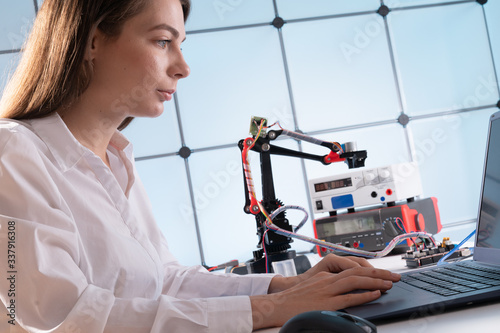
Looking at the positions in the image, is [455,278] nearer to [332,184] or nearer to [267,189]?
[267,189]

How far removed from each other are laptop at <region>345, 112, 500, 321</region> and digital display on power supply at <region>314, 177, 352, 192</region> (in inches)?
49.6

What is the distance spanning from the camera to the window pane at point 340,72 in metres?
3.73

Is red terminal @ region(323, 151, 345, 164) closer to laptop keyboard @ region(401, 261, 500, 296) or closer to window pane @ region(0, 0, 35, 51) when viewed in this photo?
laptop keyboard @ region(401, 261, 500, 296)

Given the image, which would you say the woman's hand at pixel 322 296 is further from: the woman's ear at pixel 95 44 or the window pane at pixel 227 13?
the window pane at pixel 227 13

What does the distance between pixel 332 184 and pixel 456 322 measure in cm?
176

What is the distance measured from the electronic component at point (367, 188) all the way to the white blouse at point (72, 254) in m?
1.43

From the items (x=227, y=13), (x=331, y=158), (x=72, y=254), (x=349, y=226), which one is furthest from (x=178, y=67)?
(x=227, y=13)

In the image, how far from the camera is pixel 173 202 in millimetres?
3566

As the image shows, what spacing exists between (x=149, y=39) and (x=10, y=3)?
108 inches

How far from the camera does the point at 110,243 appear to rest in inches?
41.6

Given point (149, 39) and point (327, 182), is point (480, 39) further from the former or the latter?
point (149, 39)

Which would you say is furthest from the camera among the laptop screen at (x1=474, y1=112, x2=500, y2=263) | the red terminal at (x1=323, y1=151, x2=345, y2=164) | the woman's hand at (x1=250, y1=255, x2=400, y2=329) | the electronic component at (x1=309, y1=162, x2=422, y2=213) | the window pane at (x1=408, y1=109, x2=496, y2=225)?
the window pane at (x1=408, y1=109, x2=496, y2=225)

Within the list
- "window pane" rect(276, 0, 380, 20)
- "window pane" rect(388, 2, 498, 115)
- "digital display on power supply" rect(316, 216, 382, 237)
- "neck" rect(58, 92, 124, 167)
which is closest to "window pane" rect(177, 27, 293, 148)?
"window pane" rect(276, 0, 380, 20)

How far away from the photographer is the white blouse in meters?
0.82
